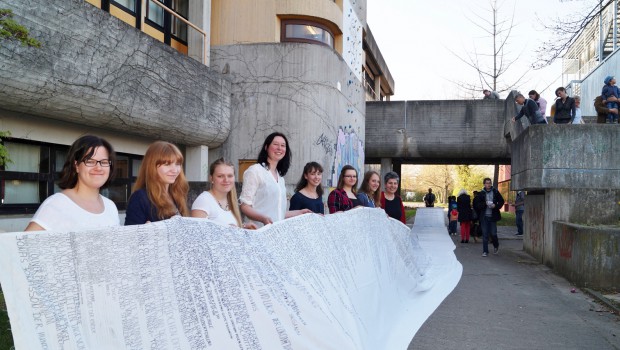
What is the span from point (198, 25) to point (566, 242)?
11.2 metres

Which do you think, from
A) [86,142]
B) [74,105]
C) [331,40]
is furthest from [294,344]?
[331,40]

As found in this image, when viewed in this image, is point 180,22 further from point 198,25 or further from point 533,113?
point 533,113

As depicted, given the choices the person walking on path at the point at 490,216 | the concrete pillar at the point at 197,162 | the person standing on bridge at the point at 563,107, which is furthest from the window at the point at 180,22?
the person standing on bridge at the point at 563,107

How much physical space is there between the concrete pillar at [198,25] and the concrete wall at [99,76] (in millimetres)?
1972

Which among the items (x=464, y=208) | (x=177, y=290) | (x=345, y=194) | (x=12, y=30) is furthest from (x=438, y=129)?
(x=177, y=290)

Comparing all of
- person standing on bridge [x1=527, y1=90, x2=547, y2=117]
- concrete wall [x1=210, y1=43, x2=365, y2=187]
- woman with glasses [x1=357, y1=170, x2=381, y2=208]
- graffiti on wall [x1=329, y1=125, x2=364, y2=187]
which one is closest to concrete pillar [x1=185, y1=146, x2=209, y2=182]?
concrete wall [x1=210, y1=43, x2=365, y2=187]

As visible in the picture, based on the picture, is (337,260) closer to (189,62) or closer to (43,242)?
(43,242)

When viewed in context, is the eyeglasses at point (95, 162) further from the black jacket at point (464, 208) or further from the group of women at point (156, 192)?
the black jacket at point (464, 208)

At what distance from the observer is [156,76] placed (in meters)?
11.4

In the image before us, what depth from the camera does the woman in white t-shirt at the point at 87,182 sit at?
10.1 ft

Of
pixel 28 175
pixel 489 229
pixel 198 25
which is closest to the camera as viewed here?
pixel 28 175

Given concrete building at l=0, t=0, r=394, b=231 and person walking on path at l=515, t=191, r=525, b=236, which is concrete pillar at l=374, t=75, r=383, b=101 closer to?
concrete building at l=0, t=0, r=394, b=231

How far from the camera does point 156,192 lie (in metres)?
3.71

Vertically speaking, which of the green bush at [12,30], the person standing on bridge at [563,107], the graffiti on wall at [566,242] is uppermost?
the person standing on bridge at [563,107]
